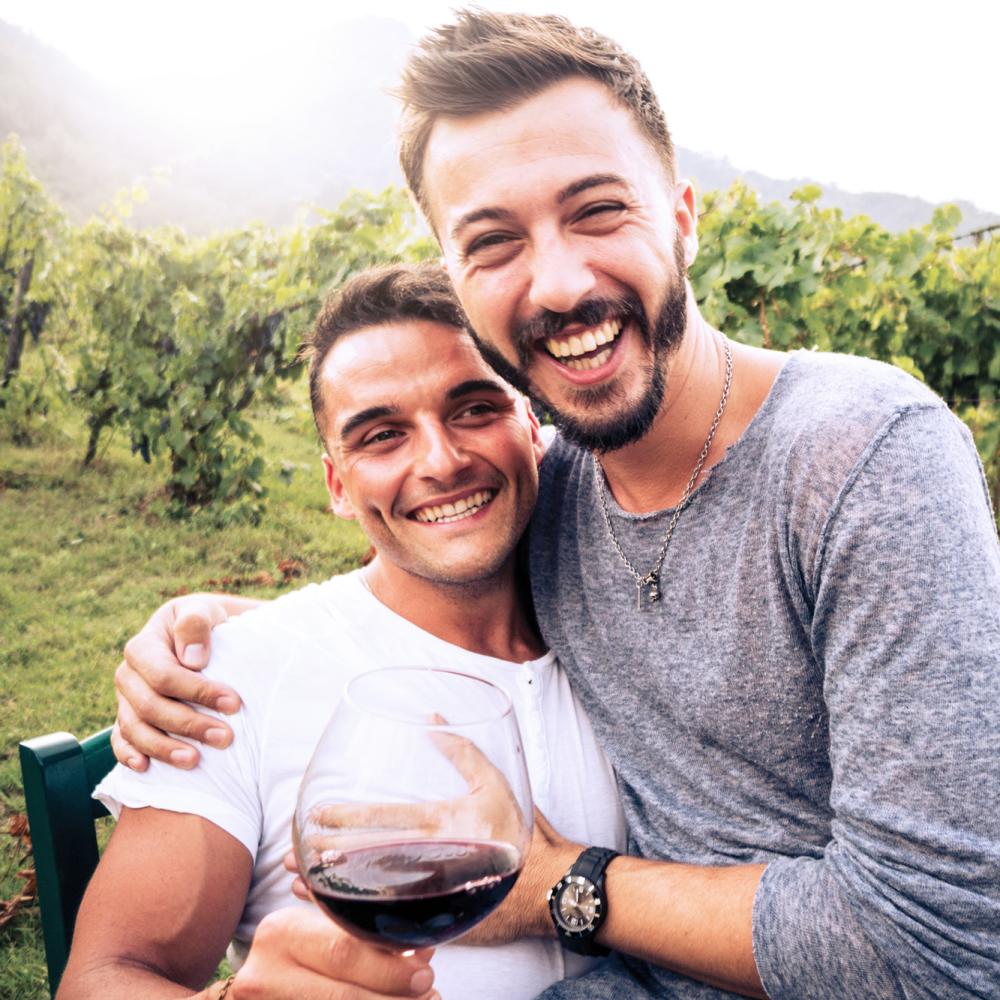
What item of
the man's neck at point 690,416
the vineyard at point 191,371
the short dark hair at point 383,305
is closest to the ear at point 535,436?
the short dark hair at point 383,305

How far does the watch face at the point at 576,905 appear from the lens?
5.79 feet

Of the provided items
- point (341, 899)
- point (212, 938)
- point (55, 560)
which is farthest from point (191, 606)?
point (55, 560)

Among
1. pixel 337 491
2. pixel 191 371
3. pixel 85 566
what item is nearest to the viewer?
pixel 337 491

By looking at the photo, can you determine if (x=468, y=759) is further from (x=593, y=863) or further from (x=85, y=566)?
(x=85, y=566)

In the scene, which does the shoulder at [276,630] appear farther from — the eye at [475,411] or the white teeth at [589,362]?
the white teeth at [589,362]

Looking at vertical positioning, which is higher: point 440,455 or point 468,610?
point 440,455

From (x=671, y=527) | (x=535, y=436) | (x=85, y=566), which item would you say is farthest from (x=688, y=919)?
(x=85, y=566)

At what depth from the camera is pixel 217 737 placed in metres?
1.87

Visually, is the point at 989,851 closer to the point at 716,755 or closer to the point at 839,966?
the point at 839,966

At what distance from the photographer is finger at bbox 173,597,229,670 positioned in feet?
6.58

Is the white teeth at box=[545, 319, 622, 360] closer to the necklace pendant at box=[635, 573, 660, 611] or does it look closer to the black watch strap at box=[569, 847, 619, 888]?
the necklace pendant at box=[635, 573, 660, 611]

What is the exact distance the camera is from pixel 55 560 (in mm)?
7309

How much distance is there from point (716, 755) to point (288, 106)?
50339 mm

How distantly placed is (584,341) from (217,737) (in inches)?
42.6
